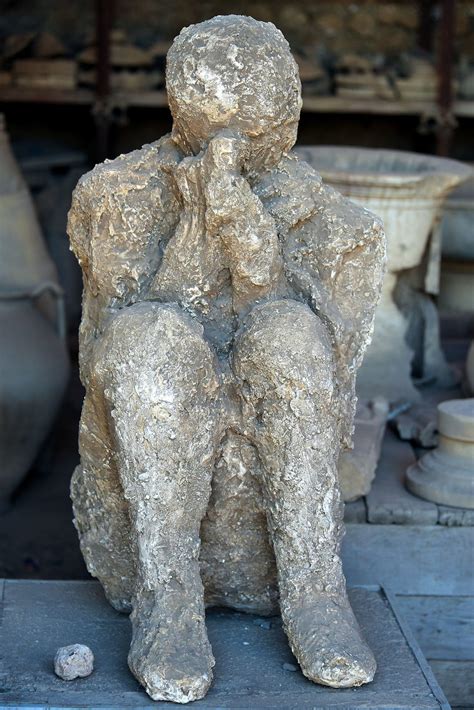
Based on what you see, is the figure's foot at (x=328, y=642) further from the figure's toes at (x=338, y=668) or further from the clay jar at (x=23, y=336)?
the clay jar at (x=23, y=336)

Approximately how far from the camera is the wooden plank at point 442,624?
3686 mm

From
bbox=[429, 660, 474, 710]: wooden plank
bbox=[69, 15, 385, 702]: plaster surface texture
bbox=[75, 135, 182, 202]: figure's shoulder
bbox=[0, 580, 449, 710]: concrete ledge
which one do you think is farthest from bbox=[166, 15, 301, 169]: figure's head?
bbox=[429, 660, 474, 710]: wooden plank

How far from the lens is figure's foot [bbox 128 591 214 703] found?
2635 millimetres

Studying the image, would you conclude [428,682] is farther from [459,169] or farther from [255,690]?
[459,169]

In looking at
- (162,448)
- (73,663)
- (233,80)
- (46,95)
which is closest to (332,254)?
(233,80)

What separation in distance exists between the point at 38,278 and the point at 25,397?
20.9 inches

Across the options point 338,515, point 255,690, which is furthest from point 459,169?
point 255,690

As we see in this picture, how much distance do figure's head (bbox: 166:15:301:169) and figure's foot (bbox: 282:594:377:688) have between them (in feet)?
3.17

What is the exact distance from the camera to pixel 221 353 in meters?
2.88

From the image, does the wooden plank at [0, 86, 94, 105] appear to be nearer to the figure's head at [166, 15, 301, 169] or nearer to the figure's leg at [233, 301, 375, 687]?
the figure's head at [166, 15, 301, 169]

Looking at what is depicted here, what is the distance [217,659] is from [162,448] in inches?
18.5

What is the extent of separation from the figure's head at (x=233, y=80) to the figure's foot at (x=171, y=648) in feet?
3.14

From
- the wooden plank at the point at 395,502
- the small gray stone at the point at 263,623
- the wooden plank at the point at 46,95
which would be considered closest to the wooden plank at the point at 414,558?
the wooden plank at the point at 395,502

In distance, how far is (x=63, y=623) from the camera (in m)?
3.03
